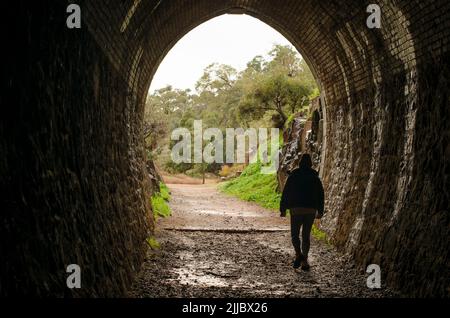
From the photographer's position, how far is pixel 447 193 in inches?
224

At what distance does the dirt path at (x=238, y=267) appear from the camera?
660 cm

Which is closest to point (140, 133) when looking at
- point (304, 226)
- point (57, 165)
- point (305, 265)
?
point (304, 226)

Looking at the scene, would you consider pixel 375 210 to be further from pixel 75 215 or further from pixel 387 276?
pixel 75 215

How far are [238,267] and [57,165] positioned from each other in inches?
190

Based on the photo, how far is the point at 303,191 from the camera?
25.3 feet

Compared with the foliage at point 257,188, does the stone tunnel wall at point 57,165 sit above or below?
above

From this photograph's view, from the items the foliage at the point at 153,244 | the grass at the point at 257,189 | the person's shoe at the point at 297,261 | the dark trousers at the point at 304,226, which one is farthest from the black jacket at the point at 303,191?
the grass at the point at 257,189

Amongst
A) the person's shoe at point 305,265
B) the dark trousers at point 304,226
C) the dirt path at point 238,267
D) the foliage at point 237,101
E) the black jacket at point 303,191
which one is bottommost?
the dirt path at point 238,267

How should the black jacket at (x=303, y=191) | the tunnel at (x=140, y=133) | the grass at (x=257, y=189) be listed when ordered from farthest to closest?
1. the grass at (x=257, y=189)
2. the black jacket at (x=303, y=191)
3. the tunnel at (x=140, y=133)

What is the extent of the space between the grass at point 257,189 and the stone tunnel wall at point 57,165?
40.0 ft

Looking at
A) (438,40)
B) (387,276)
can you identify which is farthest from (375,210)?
(438,40)

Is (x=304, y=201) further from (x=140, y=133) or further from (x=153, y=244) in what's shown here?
(x=140, y=133)

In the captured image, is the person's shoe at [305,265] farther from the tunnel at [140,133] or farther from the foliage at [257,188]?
the foliage at [257,188]

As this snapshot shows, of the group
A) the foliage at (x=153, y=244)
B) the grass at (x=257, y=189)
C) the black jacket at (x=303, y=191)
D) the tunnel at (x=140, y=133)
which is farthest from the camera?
the grass at (x=257, y=189)
